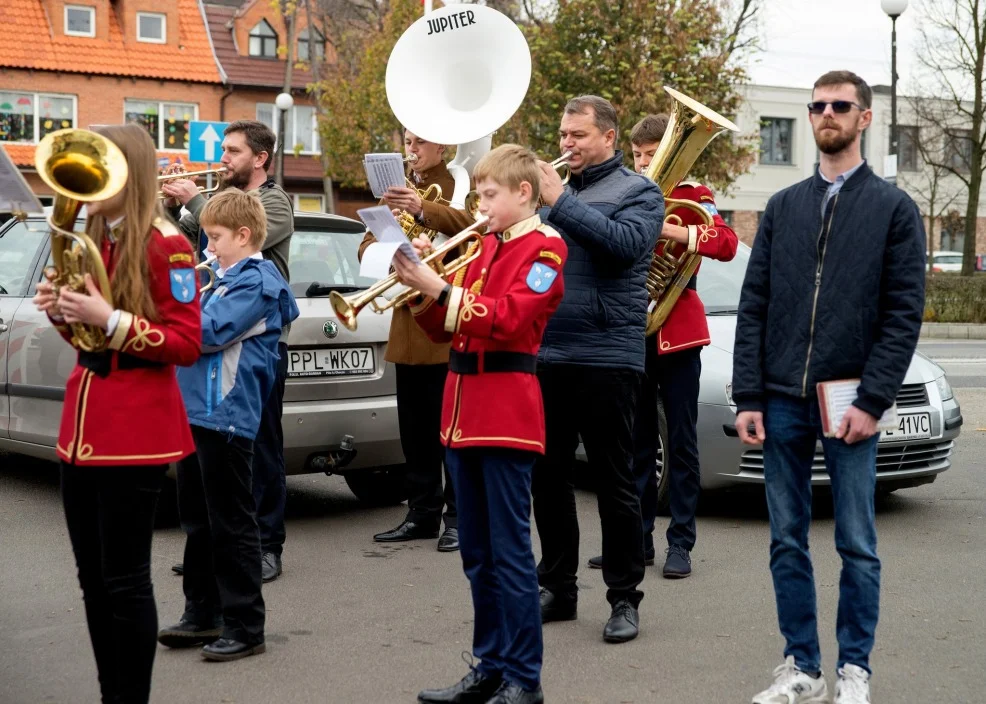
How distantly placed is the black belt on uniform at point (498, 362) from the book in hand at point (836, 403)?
0.93 metres

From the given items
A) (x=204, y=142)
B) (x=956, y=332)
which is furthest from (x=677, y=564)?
(x=956, y=332)

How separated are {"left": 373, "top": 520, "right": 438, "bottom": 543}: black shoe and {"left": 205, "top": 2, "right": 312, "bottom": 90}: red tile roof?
38.1 metres

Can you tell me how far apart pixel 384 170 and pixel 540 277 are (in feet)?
5.12

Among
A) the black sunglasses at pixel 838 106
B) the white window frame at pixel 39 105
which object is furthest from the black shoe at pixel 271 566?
the white window frame at pixel 39 105

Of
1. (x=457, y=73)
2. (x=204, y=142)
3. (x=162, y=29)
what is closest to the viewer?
(x=457, y=73)

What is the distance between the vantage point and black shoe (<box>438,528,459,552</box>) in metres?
6.41

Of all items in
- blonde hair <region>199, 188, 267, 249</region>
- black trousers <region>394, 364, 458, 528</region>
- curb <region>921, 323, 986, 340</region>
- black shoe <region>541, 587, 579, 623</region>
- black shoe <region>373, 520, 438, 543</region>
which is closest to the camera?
blonde hair <region>199, 188, 267, 249</region>

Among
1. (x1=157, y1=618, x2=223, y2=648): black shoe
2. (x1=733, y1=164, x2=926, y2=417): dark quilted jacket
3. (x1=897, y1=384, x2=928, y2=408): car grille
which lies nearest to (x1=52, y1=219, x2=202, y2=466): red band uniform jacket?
(x1=157, y1=618, x2=223, y2=648): black shoe

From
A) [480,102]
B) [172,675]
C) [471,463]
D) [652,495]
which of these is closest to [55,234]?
[471,463]

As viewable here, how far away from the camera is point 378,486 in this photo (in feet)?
25.3

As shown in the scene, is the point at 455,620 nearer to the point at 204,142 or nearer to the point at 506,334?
the point at 506,334

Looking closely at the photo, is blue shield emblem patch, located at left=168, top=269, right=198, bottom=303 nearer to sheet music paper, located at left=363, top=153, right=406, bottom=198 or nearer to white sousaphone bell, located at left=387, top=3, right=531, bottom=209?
sheet music paper, located at left=363, top=153, right=406, bottom=198

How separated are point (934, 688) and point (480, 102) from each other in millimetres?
3226

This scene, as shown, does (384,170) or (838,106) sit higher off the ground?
(838,106)
